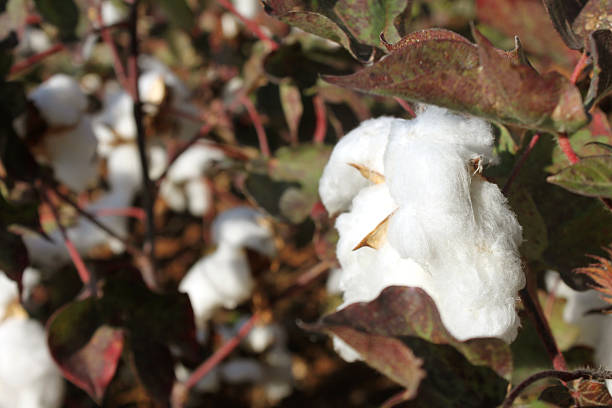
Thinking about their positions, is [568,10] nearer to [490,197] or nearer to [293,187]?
[490,197]

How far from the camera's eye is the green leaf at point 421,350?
1.58ft

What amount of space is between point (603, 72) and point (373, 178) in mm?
195

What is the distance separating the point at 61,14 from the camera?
987mm

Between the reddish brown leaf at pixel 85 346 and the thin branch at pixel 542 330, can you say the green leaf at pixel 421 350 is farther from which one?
the reddish brown leaf at pixel 85 346

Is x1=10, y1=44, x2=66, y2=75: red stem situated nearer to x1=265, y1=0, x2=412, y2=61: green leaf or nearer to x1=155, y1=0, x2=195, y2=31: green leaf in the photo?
x1=155, y1=0, x2=195, y2=31: green leaf

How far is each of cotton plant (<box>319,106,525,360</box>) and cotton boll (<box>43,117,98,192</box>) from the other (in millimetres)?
694

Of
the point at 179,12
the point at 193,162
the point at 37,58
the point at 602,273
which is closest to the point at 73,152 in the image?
the point at 37,58

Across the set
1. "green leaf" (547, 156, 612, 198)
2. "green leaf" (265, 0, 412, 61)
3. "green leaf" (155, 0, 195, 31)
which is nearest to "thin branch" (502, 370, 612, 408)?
"green leaf" (547, 156, 612, 198)

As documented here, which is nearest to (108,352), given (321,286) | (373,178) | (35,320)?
(35,320)

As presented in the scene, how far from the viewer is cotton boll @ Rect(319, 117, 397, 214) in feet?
1.81

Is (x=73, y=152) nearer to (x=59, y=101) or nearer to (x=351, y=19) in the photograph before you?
(x=59, y=101)

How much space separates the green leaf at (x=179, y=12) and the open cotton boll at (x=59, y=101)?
317mm

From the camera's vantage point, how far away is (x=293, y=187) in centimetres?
95

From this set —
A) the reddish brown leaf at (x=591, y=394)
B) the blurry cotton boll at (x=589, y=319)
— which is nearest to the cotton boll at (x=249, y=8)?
the blurry cotton boll at (x=589, y=319)
